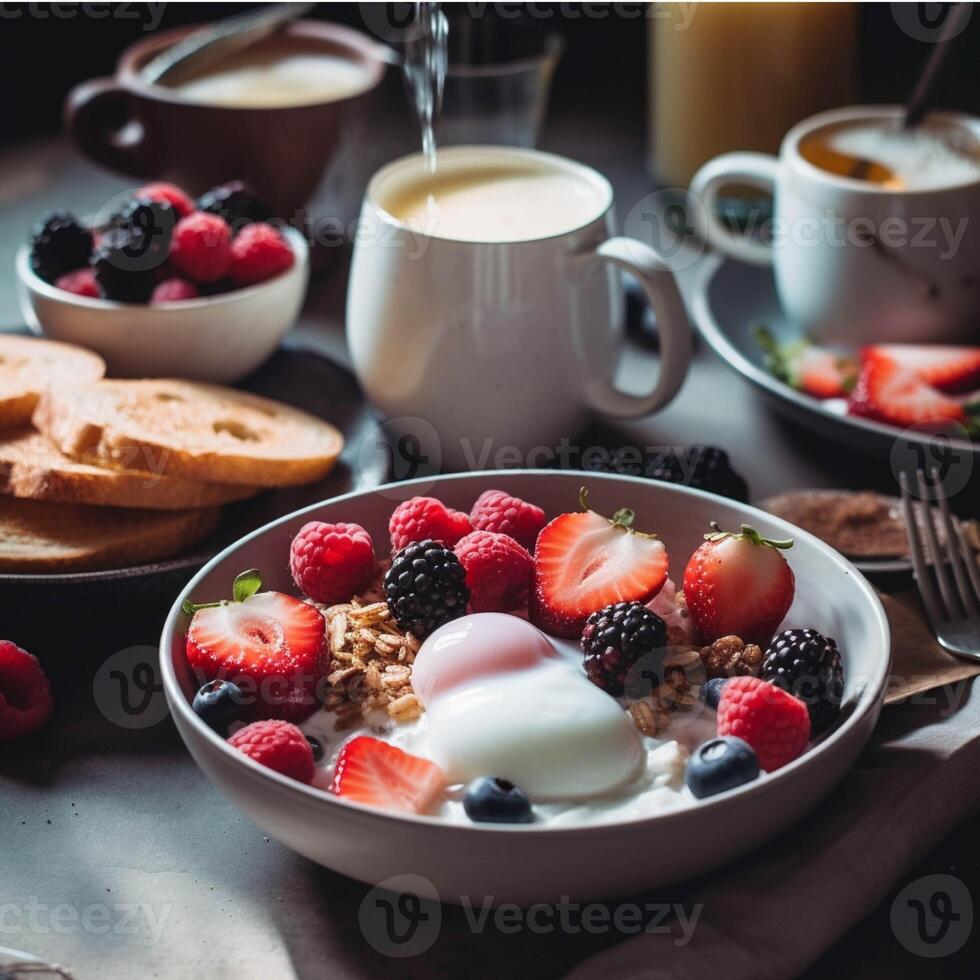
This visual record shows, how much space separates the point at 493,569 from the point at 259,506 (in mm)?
343

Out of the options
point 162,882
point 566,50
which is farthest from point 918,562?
point 566,50

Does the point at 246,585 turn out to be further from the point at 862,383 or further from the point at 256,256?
the point at 862,383

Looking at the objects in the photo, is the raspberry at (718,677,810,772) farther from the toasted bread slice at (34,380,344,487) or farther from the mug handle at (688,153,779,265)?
the mug handle at (688,153,779,265)

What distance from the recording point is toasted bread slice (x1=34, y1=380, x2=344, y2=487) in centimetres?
119

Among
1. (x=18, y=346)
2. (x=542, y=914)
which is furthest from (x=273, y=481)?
(x=542, y=914)

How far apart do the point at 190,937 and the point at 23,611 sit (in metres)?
0.37

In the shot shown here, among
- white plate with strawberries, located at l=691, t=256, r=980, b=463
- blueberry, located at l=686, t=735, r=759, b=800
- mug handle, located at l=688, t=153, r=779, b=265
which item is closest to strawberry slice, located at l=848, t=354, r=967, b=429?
white plate with strawberries, located at l=691, t=256, r=980, b=463

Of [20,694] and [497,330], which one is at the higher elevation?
[497,330]

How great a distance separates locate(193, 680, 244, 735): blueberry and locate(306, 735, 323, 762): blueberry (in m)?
0.05

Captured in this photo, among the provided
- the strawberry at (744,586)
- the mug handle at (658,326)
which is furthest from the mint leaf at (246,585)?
the mug handle at (658,326)

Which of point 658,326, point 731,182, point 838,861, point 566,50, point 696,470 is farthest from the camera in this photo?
point 566,50

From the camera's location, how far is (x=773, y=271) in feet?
A: 5.65

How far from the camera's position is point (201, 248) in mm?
1419

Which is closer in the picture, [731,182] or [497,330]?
[497,330]
